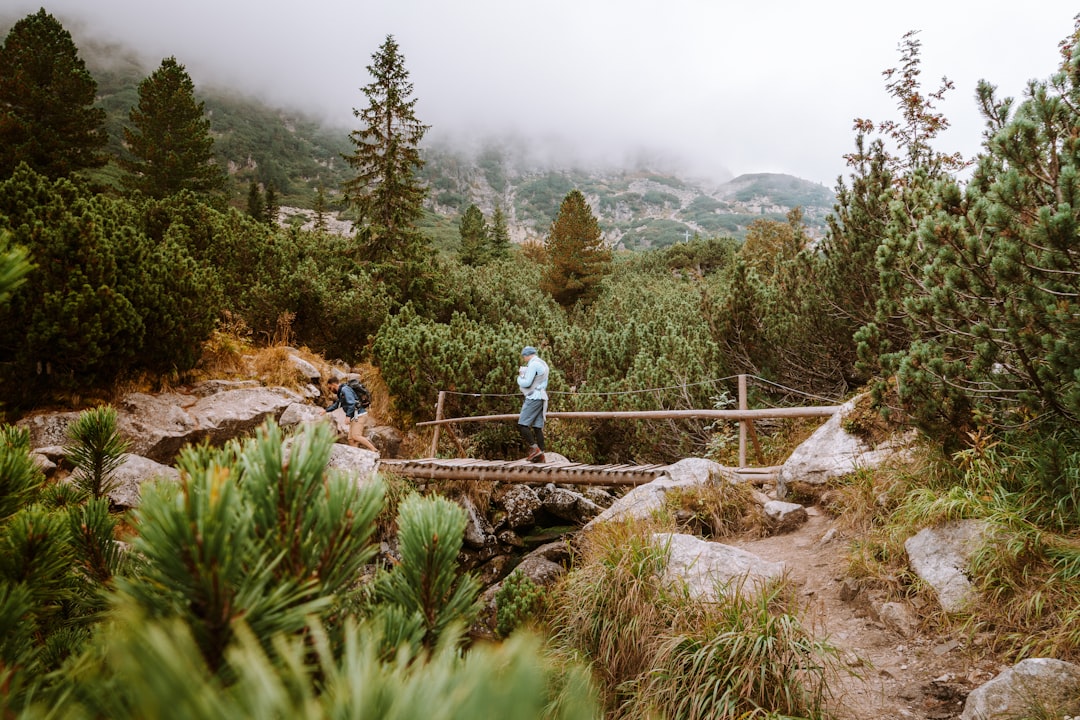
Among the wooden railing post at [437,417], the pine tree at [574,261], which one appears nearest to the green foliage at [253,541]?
the wooden railing post at [437,417]

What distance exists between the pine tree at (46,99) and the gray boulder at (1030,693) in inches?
844

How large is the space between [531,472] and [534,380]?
→ 4.56 ft

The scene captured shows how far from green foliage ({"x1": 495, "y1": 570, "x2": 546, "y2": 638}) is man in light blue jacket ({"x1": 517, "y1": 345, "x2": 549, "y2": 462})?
3.60 meters

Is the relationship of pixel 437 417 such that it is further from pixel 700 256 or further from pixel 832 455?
pixel 700 256

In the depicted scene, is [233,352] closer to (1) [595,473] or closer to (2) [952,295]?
(1) [595,473]

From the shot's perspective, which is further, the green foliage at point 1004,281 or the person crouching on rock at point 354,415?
the person crouching on rock at point 354,415

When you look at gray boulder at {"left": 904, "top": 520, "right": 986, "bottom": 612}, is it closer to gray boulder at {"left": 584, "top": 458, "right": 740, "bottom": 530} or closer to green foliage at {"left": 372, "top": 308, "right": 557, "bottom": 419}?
gray boulder at {"left": 584, "top": 458, "right": 740, "bottom": 530}

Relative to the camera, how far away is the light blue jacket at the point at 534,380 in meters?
7.59

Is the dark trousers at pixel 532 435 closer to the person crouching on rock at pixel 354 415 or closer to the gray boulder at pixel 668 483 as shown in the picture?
the gray boulder at pixel 668 483

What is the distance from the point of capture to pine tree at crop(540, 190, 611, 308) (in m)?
21.9

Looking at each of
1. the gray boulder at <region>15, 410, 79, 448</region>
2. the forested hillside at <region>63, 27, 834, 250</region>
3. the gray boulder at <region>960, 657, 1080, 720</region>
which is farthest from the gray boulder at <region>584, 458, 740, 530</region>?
the forested hillside at <region>63, 27, 834, 250</region>

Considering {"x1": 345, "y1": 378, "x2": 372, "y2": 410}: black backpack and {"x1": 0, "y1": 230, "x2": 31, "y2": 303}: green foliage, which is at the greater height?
{"x1": 0, "y1": 230, "x2": 31, "y2": 303}: green foliage

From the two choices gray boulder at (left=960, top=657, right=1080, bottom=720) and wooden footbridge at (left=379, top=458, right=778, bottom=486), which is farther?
wooden footbridge at (left=379, top=458, right=778, bottom=486)

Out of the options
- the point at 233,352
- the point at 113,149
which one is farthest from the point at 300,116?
the point at 233,352
